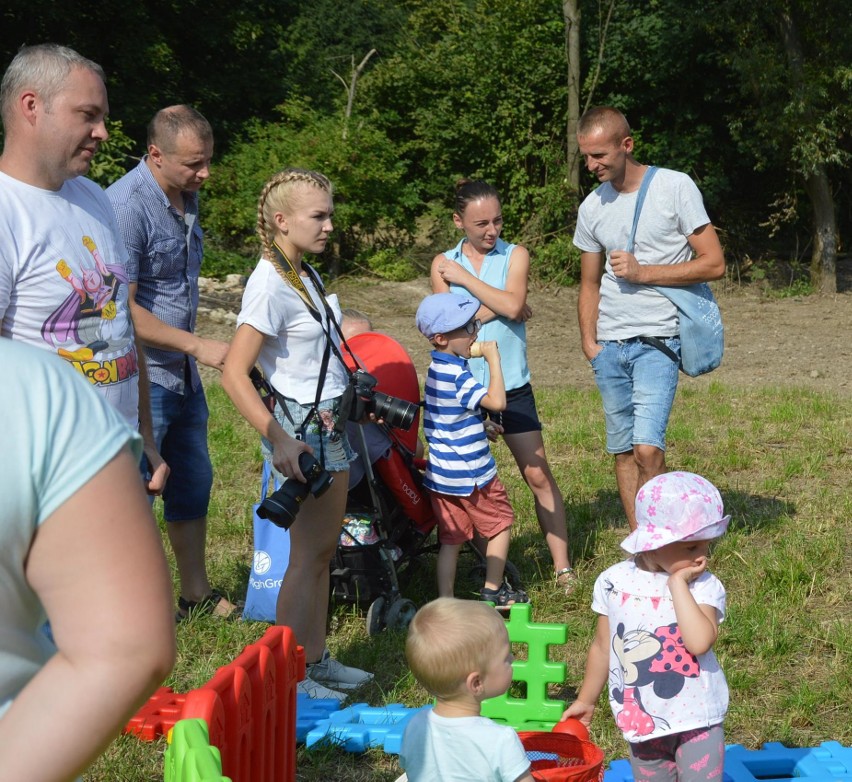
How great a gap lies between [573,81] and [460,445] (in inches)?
518

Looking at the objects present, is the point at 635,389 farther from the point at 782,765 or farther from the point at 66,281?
the point at 66,281

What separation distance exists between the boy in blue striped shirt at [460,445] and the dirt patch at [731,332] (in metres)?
5.52

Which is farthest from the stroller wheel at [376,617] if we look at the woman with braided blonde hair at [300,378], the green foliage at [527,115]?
the green foliage at [527,115]

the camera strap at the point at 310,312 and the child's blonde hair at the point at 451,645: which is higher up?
the camera strap at the point at 310,312

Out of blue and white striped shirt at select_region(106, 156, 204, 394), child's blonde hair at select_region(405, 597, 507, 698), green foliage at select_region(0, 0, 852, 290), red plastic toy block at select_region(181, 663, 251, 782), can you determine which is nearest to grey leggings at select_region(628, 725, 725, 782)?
child's blonde hair at select_region(405, 597, 507, 698)

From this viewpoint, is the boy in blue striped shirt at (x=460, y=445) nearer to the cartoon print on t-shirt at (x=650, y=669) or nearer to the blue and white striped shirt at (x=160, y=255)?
the blue and white striped shirt at (x=160, y=255)

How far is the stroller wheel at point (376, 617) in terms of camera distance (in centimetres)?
469

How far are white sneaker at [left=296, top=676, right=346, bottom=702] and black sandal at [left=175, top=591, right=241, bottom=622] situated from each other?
2.67 feet

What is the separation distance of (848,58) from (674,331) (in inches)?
487

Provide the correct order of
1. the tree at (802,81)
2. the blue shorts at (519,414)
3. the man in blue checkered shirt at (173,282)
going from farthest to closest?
the tree at (802,81)
the blue shorts at (519,414)
the man in blue checkered shirt at (173,282)

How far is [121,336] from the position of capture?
319 centimetres

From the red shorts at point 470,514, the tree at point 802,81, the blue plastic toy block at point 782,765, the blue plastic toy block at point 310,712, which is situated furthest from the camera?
the tree at point 802,81

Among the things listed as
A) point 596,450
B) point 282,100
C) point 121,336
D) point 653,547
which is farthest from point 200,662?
point 282,100

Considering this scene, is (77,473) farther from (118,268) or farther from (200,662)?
(200,662)
